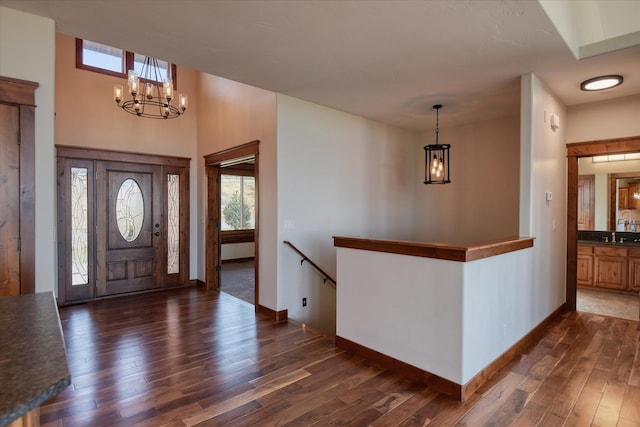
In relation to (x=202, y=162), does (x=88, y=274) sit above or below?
below

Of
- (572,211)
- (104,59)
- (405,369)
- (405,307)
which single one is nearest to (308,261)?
(405,307)

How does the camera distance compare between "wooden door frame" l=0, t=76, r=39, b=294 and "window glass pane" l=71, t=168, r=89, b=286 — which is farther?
"window glass pane" l=71, t=168, r=89, b=286

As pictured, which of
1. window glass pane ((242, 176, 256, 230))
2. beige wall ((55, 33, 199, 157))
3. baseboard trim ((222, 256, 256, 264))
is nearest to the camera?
beige wall ((55, 33, 199, 157))

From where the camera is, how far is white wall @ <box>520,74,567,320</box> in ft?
11.5

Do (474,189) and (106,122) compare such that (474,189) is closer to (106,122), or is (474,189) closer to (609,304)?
(609,304)

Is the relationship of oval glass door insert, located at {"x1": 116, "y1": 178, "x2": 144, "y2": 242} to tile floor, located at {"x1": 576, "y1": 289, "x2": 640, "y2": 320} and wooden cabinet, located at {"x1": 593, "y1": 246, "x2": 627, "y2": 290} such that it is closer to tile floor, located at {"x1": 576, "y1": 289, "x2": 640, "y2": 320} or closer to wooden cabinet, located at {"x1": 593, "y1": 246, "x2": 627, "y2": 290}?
tile floor, located at {"x1": 576, "y1": 289, "x2": 640, "y2": 320}

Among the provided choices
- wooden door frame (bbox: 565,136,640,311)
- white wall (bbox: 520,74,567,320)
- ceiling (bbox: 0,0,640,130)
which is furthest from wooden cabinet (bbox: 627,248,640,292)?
ceiling (bbox: 0,0,640,130)

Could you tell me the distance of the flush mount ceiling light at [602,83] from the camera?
11.7ft

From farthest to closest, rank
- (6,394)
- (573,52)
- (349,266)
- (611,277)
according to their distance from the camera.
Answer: (611,277) < (349,266) < (573,52) < (6,394)

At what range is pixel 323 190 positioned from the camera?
471 cm

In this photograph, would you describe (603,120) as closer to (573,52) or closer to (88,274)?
(573,52)

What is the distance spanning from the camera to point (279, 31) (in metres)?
2.65

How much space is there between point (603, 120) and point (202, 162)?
590 centimetres

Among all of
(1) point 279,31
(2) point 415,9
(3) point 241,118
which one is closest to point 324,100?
(3) point 241,118
